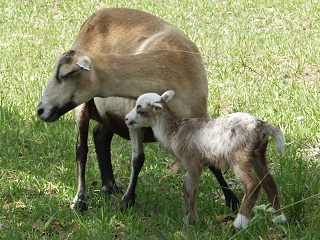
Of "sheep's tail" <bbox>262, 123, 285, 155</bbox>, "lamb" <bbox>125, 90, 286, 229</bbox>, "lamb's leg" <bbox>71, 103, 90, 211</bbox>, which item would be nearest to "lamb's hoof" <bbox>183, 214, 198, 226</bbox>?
"lamb" <bbox>125, 90, 286, 229</bbox>

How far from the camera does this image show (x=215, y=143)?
580 cm

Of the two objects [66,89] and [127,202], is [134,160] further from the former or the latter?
[66,89]

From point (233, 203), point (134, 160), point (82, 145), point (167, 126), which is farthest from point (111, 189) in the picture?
point (167, 126)

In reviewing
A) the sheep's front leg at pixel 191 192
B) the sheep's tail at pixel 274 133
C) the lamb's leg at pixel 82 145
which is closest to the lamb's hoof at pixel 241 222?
the sheep's front leg at pixel 191 192

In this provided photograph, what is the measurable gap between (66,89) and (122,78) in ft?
1.49

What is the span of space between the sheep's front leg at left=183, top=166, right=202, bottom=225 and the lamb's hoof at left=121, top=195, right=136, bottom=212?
81 cm

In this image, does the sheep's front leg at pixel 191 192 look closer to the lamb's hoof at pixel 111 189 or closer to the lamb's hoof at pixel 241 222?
the lamb's hoof at pixel 241 222

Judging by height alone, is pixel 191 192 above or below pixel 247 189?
below

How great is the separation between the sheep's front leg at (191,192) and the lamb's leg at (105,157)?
1.39m

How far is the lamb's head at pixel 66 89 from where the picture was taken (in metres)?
6.16

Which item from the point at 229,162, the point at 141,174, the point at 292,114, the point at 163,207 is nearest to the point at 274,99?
the point at 292,114

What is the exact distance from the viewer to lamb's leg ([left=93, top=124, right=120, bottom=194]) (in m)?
7.34

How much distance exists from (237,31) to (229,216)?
6075 millimetres

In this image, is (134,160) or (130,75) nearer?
(130,75)
